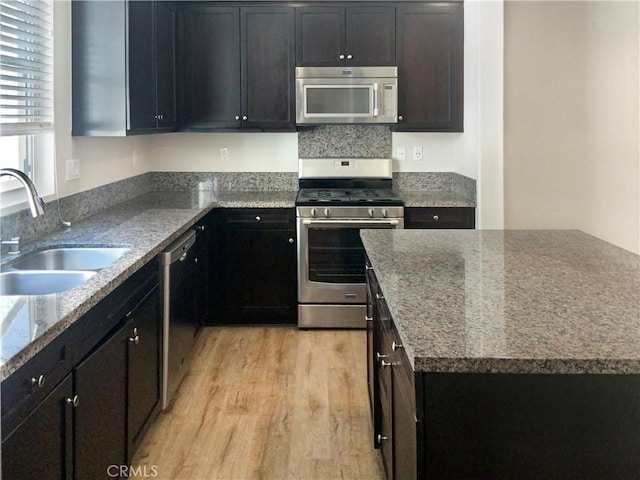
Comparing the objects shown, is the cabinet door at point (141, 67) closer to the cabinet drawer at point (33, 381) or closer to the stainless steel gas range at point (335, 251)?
the stainless steel gas range at point (335, 251)

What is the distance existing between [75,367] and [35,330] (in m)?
0.30

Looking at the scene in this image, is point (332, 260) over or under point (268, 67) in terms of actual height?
under

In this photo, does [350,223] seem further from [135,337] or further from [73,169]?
[135,337]

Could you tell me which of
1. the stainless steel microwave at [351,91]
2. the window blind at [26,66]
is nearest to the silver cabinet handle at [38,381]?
the window blind at [26,66]

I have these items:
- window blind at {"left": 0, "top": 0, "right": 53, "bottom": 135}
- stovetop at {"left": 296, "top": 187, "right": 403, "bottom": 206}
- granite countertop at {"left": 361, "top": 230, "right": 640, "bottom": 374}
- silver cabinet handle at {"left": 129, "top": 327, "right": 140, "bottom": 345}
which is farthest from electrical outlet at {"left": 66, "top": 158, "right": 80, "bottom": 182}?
granite countertop at {"left": 361, "top": 230, "right": 640, "bottom": 374}

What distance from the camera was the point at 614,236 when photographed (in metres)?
4.01

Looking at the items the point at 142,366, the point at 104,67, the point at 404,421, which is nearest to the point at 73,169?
the point at 104,67

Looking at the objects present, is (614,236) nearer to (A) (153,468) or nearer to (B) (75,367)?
(A) (153,468)

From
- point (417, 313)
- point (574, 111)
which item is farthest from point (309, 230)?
point (417, 313)

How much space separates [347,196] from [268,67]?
1090 millimetres

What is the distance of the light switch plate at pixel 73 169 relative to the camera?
130 inches

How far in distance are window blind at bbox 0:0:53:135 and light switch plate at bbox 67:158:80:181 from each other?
31 centimetres

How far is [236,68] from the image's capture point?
4598 millimetres

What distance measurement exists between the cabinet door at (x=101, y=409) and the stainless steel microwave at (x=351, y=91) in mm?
2662
